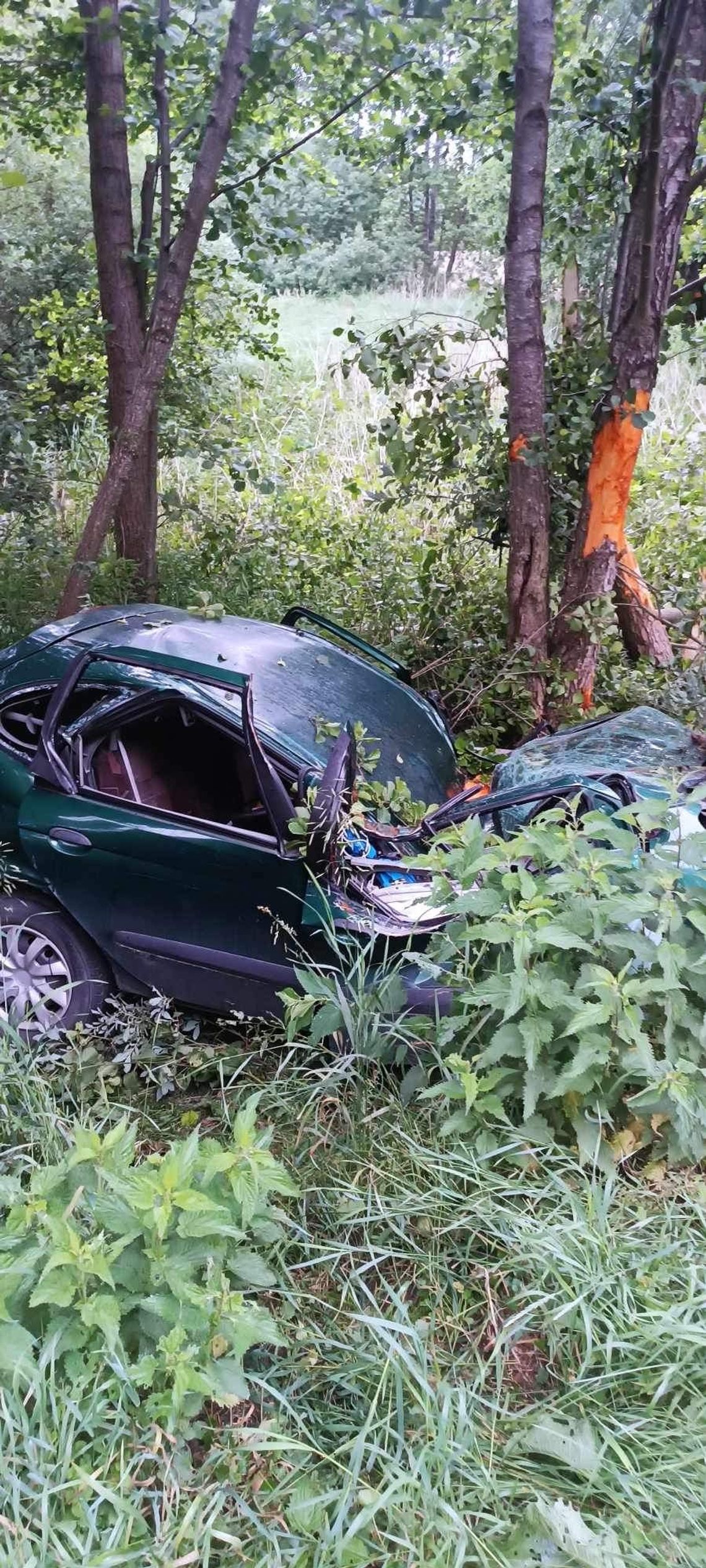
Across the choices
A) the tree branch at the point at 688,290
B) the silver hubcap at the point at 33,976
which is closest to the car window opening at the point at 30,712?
the silver hubcap at the point at 33,976

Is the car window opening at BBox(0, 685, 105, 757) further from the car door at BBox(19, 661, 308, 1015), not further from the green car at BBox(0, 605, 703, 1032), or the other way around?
the car door at BBox(19, 661, 308, 1015)

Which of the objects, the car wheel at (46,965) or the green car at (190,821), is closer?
the green car at (190,821)

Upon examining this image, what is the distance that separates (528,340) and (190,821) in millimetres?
3824

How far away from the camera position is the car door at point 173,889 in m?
3.21

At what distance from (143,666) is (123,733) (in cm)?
31

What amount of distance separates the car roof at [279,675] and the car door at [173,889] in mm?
353

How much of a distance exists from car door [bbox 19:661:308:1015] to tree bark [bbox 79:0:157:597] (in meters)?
2.98

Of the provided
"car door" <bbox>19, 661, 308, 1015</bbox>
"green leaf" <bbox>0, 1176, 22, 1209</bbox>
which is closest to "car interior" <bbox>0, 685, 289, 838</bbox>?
"car door" <bbox>19, 661, 308, 1015</bbox>

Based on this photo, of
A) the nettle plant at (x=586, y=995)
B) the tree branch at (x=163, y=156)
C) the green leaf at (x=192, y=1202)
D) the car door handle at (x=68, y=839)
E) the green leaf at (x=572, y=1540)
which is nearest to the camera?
the green leaf at (x=572, y=1540)

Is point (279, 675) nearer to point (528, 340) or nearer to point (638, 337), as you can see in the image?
point (528, 340)

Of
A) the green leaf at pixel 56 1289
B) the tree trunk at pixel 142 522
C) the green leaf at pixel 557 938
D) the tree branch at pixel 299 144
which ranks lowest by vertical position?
the green leaf at pixel 56 1289

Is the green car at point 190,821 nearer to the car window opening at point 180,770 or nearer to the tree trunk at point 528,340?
the car window opening at point 180,770

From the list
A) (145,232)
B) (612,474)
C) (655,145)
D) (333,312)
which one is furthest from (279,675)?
(333,312)

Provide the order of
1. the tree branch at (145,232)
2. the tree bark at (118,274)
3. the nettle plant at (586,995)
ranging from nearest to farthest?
the nettle plant at (586,995), the tree bark at (118,274), the tree branch at (145,232)
